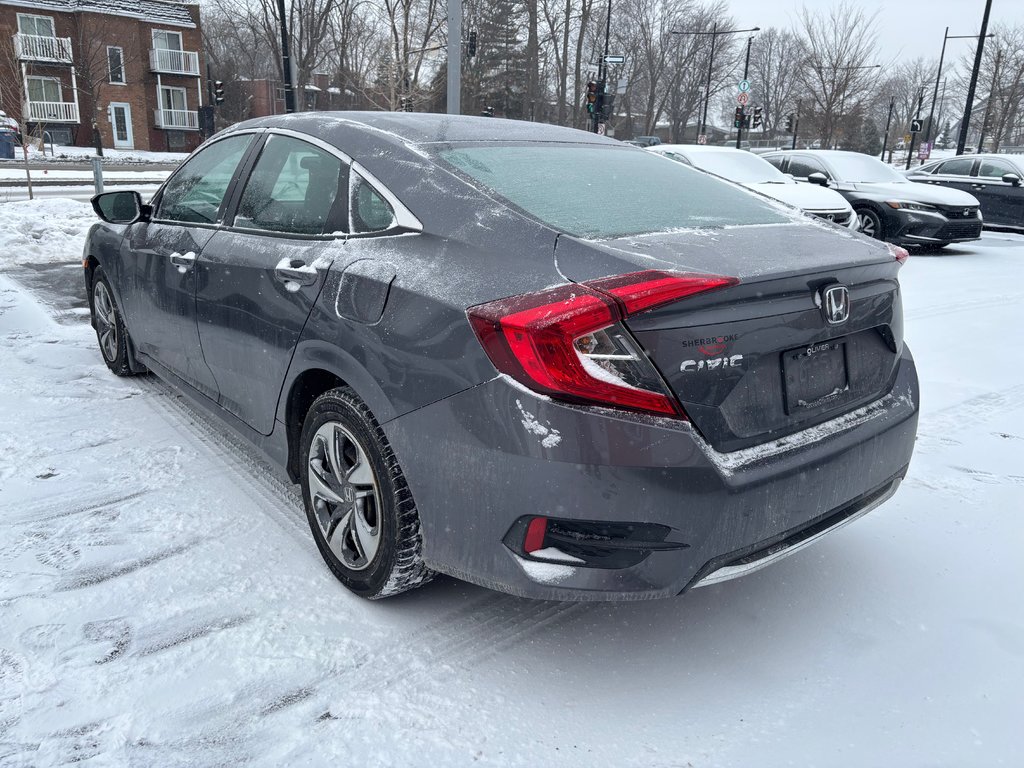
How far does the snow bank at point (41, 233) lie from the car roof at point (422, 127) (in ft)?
24.7

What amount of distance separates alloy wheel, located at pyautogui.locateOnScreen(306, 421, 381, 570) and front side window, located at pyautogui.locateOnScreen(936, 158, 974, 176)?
1611 centimetres

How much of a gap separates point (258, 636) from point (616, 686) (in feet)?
3.67

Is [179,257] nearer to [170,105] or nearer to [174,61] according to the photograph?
[170,105]

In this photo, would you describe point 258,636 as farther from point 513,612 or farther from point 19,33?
point 19,33

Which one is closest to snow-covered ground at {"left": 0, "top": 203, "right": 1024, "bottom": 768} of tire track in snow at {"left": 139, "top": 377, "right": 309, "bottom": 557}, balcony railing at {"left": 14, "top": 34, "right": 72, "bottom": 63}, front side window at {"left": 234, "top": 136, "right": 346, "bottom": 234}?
tire track in snow at {"left": 139, "top": 377, "right": 309, "bottom": 557}

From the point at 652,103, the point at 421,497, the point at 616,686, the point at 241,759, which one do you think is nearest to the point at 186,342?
the point at 421,497

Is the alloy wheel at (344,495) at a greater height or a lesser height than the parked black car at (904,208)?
lesser

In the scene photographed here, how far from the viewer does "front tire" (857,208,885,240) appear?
1185 cm

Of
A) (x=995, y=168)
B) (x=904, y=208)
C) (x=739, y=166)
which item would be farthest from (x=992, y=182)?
(x=739, y=166)

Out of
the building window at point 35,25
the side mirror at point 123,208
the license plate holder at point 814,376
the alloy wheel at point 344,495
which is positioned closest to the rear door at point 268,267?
the alloy wheel at point 344,495

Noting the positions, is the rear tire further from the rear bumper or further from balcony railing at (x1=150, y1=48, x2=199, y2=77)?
balcony railing at (x1=150, y1=48, x2=199, y2=77)

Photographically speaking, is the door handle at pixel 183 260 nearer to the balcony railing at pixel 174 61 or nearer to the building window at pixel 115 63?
the building window at pixel 115 63

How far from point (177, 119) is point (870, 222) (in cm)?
4289

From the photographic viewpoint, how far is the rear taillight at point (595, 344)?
195 centimetres
